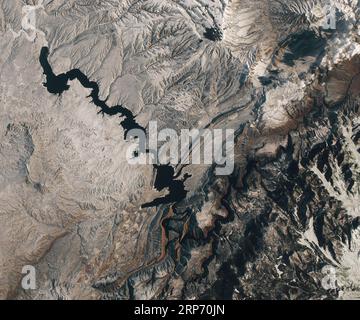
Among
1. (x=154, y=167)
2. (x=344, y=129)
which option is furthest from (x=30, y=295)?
(x=344, y=129)

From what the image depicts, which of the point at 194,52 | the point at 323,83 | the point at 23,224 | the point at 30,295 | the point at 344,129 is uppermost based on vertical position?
the point at 194,52

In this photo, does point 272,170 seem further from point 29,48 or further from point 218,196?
point 29,48

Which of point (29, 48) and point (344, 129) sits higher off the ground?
point (29, 48)

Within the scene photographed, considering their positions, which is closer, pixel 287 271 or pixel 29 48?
pixel 287 271

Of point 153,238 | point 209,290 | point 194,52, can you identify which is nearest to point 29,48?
point 194,52

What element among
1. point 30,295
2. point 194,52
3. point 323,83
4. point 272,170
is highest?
point 194,52

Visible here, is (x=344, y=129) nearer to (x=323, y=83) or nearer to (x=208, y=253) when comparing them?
(x=323, y=83)
